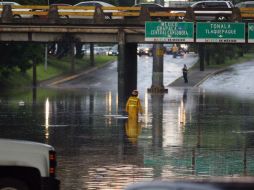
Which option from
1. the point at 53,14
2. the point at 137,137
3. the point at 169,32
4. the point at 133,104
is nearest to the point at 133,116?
the point at 133,104

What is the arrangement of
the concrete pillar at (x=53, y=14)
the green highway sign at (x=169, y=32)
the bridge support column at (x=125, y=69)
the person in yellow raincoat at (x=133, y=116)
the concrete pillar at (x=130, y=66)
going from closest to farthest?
the person in yellow raincoat at (x=133, y=116), the concrete pillar at (x=53, y=14), the green highway sign at (x=169, y=32), the bridge support column at (x=125, y=69), the concrete pillar at (x=130, y=66)

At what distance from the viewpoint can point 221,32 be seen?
49.9 m

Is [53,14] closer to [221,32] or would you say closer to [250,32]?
[221,32]

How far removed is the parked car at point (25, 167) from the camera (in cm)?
1162

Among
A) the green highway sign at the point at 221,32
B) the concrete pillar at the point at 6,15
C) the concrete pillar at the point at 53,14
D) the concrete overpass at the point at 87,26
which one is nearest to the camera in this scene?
the concrete pillar at the point at 53,14

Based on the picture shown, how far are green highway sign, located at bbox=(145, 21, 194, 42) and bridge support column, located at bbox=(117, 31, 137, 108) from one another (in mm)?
1704

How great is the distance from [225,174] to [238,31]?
32.1 metres

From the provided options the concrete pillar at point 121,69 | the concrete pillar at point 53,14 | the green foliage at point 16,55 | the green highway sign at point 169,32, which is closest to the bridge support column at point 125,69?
the concrete pillar at point 121,69

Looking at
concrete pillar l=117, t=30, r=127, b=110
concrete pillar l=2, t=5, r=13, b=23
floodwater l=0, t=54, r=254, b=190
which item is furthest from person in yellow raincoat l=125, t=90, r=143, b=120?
concrete pillar l=2, t=5, r=13, b=23

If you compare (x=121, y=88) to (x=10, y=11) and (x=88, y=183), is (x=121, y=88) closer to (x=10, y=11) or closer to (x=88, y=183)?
(x=10, y=11)

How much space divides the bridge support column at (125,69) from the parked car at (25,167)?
35290 mm

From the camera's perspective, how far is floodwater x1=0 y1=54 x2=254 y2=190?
739 inches

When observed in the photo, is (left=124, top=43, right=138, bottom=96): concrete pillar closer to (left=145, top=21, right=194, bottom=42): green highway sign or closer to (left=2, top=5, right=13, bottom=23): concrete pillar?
(left=145, top=21, right=194, bottom=42): green highway sign

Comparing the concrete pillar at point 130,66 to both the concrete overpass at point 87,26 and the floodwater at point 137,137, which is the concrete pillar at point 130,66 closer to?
the concrete overpass at point 87,26
